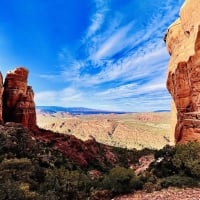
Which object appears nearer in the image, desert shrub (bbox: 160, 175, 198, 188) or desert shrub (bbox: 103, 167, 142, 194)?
desert shrub (bbox: 160, 175, 198, 188)

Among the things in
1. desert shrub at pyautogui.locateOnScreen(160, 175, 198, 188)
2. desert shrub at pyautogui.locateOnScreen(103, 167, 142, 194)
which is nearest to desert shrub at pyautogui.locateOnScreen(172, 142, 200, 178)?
desert shrub at pyautogui.locateOnScreen(160, 175, 198, 188)

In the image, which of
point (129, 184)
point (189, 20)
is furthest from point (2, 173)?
point (189, 20)

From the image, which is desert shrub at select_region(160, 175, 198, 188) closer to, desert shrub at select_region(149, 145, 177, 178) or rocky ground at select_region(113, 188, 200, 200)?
rocky ground at select_region(113, 188, 200, 200)

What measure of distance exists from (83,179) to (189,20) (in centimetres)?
2698

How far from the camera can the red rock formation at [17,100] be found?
7600 centimetres

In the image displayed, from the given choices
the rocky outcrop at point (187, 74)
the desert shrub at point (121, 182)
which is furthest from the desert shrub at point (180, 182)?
the rocky outcrop at point (187, 74)

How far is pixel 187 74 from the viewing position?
45.2 meters

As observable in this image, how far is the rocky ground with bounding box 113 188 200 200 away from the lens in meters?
25.1

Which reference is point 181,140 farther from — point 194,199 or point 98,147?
point 98,147

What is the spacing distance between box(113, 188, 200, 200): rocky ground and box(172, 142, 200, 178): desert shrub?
15.3 feet

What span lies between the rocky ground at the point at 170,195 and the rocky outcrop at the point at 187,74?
15.5 metres

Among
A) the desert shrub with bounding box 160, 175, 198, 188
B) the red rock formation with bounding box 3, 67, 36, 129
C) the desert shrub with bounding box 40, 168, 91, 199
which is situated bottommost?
the desert shrub with bounding box 40, 168, 91, 199

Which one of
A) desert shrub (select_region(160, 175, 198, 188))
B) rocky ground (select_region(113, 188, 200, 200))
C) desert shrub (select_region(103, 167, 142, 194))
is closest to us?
rocky ground (select_region(113, 188, 200, 200))

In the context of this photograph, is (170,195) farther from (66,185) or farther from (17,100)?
(17,100)
